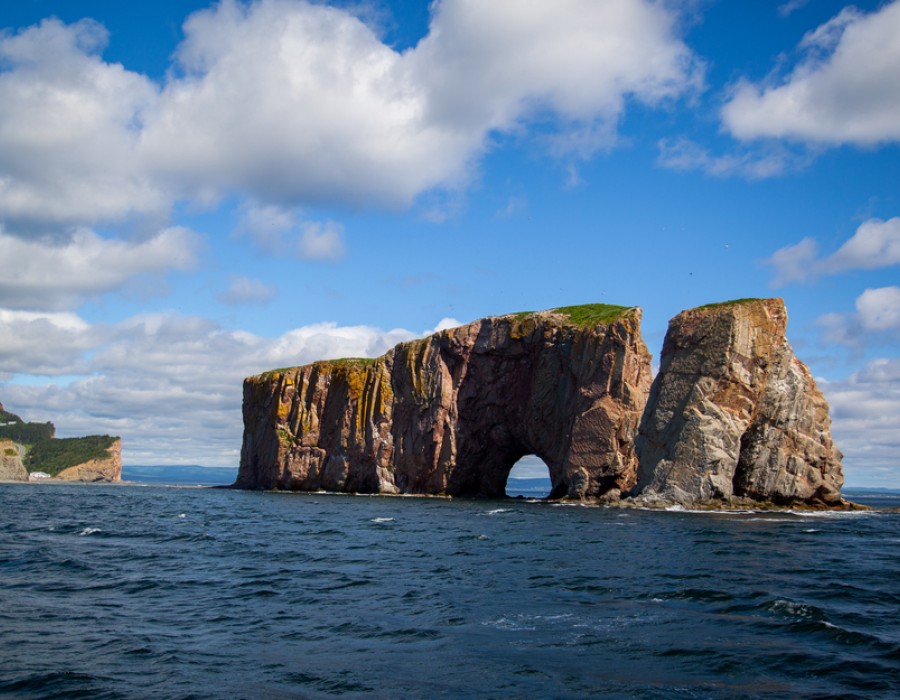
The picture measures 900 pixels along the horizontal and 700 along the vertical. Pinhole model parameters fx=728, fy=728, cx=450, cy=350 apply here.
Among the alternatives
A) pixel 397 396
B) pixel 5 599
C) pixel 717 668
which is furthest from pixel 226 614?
pixel 397 396

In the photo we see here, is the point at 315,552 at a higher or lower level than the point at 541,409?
lower

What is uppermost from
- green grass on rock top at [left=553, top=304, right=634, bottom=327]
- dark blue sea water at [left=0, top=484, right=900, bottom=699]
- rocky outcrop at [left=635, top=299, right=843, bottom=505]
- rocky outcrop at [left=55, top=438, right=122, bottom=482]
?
green grass on rock top at [left=553, top=304, right=634, bottom=327]

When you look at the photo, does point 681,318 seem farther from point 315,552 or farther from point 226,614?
point 226,614

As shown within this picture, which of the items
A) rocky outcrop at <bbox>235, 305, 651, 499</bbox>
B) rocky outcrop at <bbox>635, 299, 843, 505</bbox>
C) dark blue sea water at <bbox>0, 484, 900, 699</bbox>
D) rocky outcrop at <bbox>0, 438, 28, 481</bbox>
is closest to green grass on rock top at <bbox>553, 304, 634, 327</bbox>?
rocky outcrop at <bbox>235, 305, 651, 499</bbox>

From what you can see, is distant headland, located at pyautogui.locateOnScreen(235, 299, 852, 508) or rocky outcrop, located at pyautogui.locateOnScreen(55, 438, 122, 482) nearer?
distant headland, located at pyautogui.locateOnScreen(235, 299, 852, 508)

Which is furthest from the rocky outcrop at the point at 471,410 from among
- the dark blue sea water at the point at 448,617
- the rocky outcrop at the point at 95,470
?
the rocky outcrop at the point at 95,470

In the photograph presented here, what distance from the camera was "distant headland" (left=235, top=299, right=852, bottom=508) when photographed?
202 feet

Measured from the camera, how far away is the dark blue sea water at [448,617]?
1279 centimetres

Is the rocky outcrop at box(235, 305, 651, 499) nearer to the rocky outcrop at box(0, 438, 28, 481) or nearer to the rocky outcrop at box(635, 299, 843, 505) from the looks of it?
the rocky outcrop at box(635, 299, 843, 505)

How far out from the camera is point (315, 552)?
30.3 meters

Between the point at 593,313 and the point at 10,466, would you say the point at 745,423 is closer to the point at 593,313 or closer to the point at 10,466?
the point at 593,313

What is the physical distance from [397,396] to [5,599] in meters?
75.3

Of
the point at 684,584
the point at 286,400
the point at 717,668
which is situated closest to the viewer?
the point at 717,668

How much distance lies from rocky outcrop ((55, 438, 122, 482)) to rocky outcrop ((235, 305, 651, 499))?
341 ft
